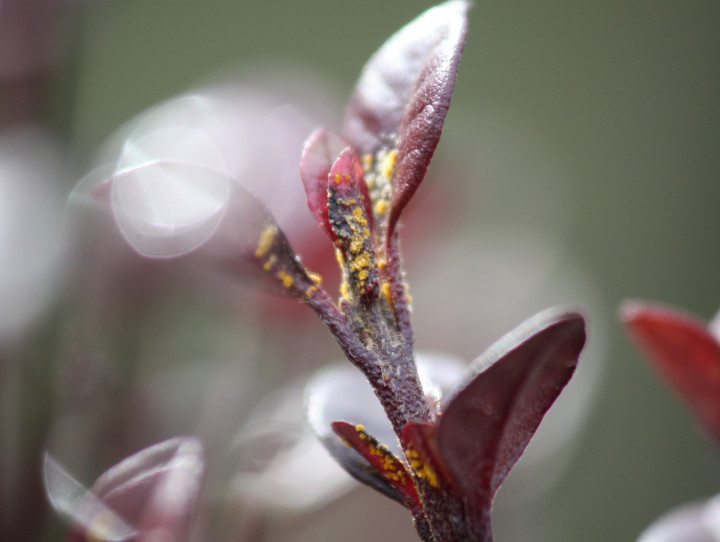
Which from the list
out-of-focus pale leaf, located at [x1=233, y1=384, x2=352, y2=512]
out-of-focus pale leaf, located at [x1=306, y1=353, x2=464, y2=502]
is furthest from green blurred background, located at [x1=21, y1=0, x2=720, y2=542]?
out-of-focus pale leaf, located at [x1=306, y1=353, x2=464, y2=502]

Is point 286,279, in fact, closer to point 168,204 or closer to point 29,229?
point 168,204

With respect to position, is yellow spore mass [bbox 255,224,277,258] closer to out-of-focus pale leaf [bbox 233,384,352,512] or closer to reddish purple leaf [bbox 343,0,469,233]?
reddish purple leaf [bbox 343,0,469,233]

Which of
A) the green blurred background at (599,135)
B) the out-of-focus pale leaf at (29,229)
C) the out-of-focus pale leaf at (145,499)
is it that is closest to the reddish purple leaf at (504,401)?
the out-of-focus pale leaf at (145,499)

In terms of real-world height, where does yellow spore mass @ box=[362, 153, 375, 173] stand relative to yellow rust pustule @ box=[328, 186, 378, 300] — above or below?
above

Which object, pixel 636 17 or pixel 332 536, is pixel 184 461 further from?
pixel 636 17

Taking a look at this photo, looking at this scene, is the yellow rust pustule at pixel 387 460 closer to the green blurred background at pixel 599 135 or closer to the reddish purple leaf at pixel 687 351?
the reddish purple leaf at pixel 687 351
